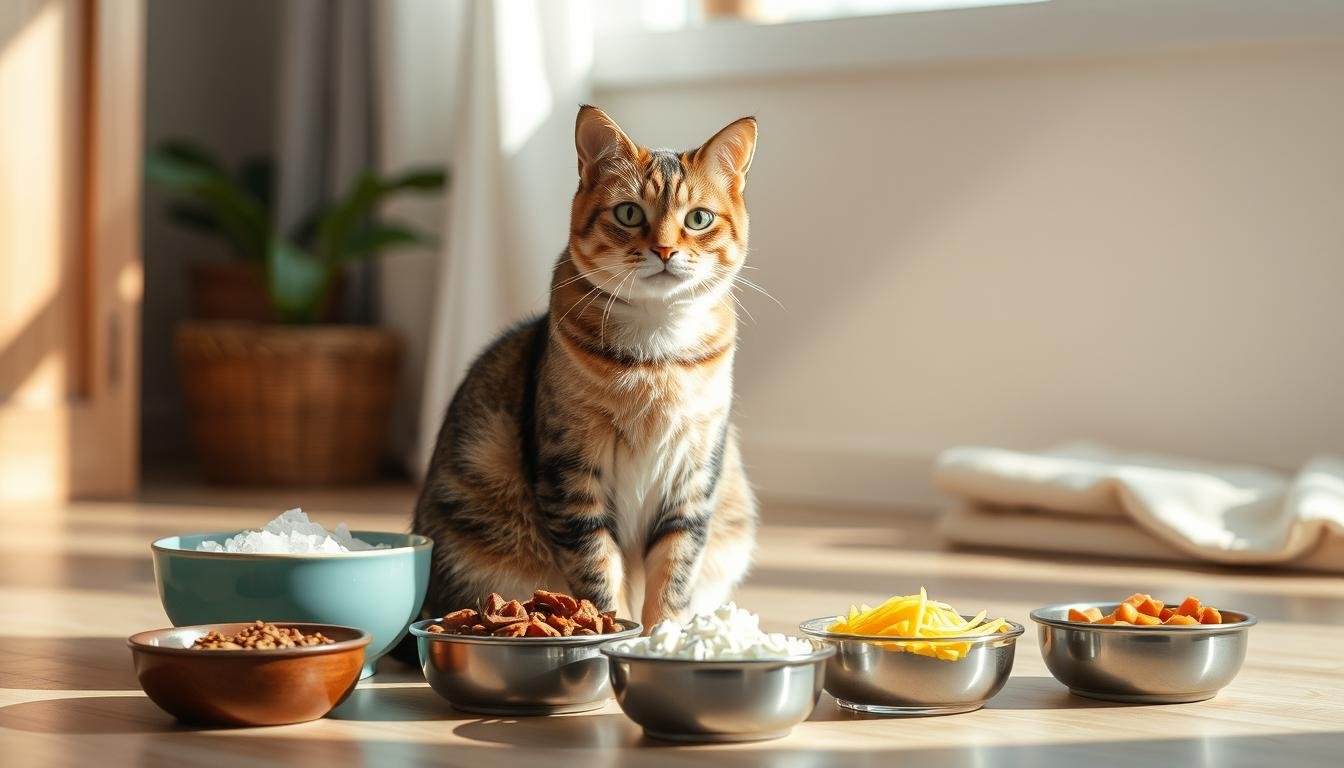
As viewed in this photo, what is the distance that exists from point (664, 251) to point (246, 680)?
0.60m

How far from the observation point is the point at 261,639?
1.42m

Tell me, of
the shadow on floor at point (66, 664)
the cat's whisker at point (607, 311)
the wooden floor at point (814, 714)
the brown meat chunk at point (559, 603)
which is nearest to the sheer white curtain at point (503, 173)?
the wooden floor at point (814, 714)

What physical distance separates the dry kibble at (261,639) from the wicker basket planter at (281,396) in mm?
2101

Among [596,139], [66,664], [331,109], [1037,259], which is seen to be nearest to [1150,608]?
[596,139]

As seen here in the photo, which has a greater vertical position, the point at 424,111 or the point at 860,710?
the point at 424,111

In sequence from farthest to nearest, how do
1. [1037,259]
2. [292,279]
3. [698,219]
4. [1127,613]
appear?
[292,279] → [1037,259] → [698,219] → [1127,613]

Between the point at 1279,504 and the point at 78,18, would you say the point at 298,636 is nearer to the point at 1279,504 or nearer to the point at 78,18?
the point at 1279,504

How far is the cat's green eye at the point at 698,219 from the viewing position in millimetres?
1648

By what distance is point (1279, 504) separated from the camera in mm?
2574

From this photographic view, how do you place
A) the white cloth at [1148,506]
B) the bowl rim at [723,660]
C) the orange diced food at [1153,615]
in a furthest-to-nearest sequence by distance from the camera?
the white cloth at [1148,506] < the orange diced food at [1153,615] < the bowl rim at [723,660]

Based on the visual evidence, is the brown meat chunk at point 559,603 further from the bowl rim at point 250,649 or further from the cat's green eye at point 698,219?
the cat's green eye at point 698,219

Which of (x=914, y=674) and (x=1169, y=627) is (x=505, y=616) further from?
(x=1169, y=627)

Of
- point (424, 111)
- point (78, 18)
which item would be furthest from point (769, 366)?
point (78, 18)

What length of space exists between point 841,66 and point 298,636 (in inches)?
88.5
